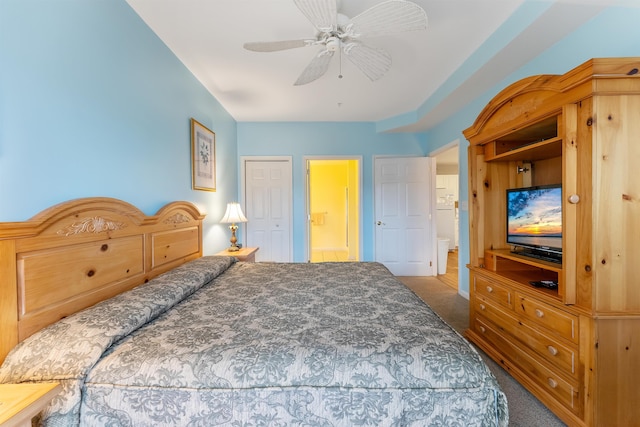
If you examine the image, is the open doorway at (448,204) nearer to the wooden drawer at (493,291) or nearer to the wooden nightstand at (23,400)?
the wooden drawer at (493,291)

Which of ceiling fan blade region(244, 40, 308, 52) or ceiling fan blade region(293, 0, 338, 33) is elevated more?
ceiling fan blade region(293, 0, 338, 33)

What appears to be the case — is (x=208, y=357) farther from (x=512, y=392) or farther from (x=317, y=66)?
(x=317, y=66)

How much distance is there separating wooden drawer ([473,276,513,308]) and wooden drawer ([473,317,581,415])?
0.75ft

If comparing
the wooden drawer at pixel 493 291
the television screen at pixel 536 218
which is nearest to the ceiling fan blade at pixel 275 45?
the television screen at pixel 536 218

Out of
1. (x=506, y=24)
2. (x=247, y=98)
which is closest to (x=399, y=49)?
(x=506, y=24)

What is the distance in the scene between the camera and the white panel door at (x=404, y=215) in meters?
4.22

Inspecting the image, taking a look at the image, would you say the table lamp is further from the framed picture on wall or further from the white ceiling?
the white ceiling

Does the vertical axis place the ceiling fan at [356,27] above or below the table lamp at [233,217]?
above

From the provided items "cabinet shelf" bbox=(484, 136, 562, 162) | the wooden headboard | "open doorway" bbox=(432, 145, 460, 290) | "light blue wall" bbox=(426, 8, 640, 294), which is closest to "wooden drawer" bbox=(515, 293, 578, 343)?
"cabinet shelf" bbox=(484, 136, 562, 162)

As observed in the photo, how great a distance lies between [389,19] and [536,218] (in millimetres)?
1635

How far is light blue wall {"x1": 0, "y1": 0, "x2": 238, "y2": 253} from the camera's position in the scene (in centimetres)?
109

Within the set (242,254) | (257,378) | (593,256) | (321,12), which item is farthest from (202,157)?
(593,256)

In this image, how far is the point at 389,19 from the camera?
58.6 inches

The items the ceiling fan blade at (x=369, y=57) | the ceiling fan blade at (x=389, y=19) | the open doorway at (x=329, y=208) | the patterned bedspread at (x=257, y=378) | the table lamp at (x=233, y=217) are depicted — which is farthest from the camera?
the open doorway at (x=329, y=208)
